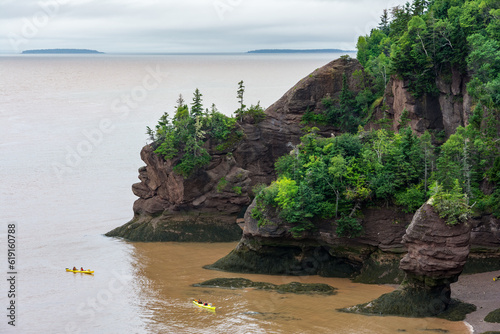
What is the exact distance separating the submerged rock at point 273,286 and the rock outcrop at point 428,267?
516cm

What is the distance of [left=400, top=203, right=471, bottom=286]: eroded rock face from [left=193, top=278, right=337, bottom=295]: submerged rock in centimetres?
854

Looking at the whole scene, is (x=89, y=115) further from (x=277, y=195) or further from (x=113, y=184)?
(x=277, y=195)

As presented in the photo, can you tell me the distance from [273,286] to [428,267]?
13.2 m

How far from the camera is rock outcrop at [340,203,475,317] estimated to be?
49938 mm

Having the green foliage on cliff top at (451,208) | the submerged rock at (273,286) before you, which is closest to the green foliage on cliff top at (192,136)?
the submerged rock at (273,286)

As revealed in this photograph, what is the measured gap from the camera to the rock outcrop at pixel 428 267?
164 ft

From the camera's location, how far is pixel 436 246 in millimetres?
50219

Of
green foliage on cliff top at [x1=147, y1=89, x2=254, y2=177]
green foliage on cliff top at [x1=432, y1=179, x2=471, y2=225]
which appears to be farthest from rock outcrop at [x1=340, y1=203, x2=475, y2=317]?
green foliage on cliff top at [x1=147, y1=89, x2=254, y2=177]

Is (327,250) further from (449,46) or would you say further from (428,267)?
(449,46)

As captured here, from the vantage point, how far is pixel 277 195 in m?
61.9

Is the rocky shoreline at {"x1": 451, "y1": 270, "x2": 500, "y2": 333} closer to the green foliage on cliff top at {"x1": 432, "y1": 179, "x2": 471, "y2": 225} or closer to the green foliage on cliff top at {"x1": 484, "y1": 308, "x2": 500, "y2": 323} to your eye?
the green foliage on cliff top at {"x1": 484, "y1": 308, "x2": 500, "y2": 323}

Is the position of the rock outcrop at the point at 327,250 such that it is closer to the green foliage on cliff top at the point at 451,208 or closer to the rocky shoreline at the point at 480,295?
the rocky shoreline at the point at 480,295

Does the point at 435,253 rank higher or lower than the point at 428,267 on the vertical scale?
higher

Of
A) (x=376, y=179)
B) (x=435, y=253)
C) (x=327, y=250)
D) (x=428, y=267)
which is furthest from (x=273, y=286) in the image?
(x=435, y=253)
